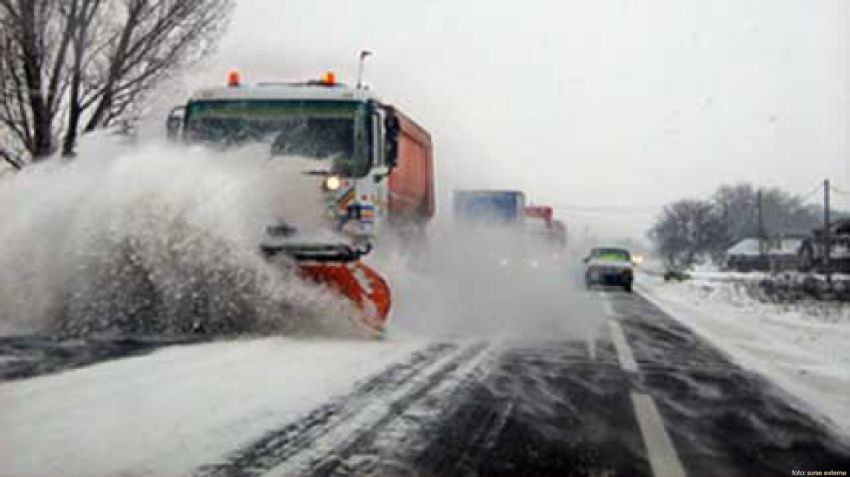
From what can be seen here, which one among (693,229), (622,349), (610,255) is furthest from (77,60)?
(693,229)

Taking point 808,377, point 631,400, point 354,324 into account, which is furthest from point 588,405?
point 354,324

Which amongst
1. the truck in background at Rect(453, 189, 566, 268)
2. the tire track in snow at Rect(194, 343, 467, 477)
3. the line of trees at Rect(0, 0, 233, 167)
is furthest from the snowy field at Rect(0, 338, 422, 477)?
the truck in background at Rect(453, 189, 566, 268)

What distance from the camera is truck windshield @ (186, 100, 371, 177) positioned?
10867 millimetres

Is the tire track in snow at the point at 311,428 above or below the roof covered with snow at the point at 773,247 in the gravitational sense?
below

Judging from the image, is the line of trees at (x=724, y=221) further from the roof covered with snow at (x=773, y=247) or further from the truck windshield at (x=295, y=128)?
the truck windshield at (x=295, y=128)

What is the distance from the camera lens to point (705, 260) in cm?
12688

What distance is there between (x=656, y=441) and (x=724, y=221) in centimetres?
12313

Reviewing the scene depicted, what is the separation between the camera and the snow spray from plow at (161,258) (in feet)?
30.7

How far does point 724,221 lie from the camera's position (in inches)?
4742

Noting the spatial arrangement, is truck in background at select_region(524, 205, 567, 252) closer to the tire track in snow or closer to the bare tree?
the tire track in snow

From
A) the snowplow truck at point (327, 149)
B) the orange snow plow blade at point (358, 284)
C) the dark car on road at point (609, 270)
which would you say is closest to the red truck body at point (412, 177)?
the snowplow truck at point (327, 149)

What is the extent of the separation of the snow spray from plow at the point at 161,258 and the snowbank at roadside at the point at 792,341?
479 centimetres

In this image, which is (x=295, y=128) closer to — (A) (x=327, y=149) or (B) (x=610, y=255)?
(A) (x=327, y=149)

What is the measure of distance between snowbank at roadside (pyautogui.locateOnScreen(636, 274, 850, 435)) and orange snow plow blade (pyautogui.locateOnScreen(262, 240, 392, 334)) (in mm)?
4367
